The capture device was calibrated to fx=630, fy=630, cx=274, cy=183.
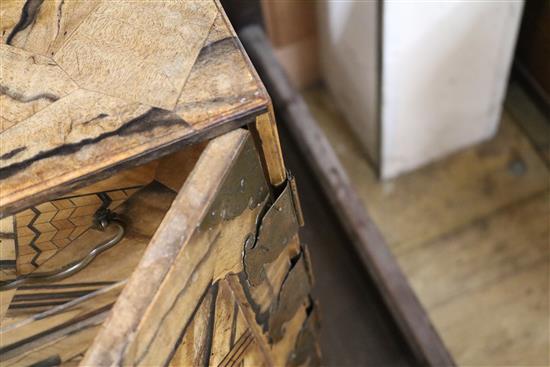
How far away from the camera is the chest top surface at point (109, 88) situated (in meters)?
0.42

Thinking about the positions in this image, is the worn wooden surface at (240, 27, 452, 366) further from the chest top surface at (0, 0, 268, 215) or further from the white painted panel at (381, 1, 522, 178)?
the chest top surface at (0, 0, 268, 215)

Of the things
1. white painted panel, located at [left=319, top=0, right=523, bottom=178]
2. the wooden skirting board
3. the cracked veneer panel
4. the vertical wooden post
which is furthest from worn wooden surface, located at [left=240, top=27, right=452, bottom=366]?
the cracked veneer panel

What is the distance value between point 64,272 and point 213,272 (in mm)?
189

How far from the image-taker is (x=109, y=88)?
44 cm

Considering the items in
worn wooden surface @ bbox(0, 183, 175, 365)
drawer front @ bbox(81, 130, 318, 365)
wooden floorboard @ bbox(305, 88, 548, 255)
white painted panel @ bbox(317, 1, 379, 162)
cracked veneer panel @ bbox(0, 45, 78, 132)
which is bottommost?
drawer front @ bbox(81, 130, 318, 365)

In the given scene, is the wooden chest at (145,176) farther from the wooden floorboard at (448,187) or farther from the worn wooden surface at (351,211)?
the wooden floorboard at (448,187)

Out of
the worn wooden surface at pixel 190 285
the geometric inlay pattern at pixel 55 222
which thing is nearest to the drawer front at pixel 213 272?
the worn wooden surface at pixel 190 285

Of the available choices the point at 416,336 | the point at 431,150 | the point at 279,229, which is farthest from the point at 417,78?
the point at 279,229

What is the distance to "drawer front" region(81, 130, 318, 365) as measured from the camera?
1.24 ft

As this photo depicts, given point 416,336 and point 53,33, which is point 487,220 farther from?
point 53,33

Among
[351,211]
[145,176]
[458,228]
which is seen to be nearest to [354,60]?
[351,211]

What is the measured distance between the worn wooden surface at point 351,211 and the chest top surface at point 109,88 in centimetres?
51

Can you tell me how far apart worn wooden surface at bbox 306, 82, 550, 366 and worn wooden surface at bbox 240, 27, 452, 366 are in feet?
0.48

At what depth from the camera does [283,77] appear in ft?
3.40
